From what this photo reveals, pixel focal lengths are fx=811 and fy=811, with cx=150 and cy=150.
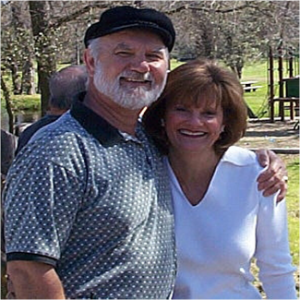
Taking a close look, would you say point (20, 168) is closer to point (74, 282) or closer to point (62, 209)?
point (62, 209)

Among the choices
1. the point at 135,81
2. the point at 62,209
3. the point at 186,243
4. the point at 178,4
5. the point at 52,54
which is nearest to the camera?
the point at 62,209

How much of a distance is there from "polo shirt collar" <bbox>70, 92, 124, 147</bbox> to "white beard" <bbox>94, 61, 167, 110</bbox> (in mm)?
72

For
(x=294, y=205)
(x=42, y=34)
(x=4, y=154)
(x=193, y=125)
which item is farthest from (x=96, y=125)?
(x=42, y=34)

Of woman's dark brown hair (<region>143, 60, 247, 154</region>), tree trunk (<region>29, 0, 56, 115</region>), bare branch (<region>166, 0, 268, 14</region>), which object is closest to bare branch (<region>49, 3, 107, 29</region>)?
tree trunk (<region>29, 0, 56, 115</region>)

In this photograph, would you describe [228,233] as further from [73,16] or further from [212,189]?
[73,16]

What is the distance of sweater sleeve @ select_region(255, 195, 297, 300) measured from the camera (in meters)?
2.69

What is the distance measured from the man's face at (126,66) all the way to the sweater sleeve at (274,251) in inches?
24.3

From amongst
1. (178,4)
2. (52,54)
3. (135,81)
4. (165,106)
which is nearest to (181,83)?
(165,106)

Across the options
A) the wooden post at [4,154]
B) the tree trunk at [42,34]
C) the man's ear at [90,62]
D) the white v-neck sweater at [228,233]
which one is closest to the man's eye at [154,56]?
the man's ear at [90,62]

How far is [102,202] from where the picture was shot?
2180 mm

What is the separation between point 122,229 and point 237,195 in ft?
1.91

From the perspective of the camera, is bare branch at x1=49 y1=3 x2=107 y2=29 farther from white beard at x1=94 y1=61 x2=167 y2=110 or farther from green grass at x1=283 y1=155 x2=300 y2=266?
white beard at x1=94 y1=61 x2=167 y2=110

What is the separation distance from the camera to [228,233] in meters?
2.61

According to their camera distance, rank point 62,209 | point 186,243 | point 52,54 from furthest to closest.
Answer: point 52,54 → point 186,243 → point 62,209
